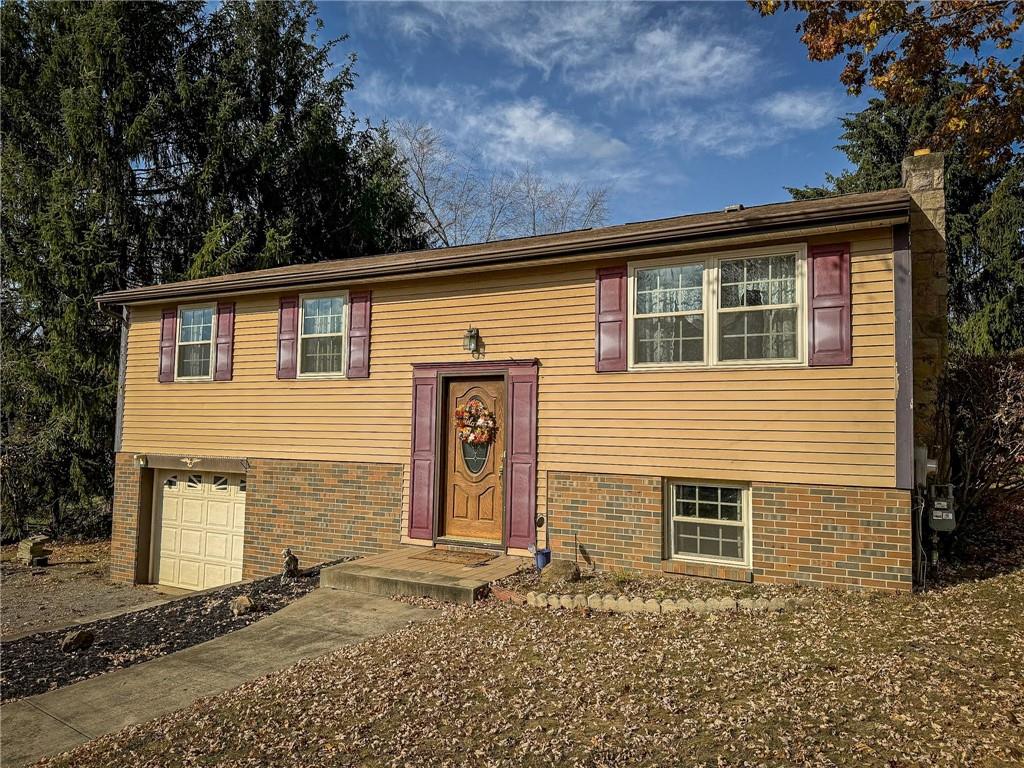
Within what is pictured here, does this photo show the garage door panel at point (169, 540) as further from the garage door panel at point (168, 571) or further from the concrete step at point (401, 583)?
the concrete step at point (401, 583)

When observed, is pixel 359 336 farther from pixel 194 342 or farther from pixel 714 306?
pixel 714 306

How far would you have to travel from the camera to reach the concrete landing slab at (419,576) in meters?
7.05

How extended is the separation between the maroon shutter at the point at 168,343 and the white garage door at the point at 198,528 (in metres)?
1.80

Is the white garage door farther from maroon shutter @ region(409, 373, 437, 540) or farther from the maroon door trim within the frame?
the maroon door trim

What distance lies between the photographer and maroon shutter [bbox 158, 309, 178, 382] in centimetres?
1192

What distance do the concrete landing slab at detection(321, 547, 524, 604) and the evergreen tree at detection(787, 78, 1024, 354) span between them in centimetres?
1688

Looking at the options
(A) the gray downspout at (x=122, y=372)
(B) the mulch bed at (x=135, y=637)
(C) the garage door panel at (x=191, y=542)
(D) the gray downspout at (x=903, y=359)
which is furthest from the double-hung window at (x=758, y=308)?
(A) the gray downspout at (x=122, y=372)

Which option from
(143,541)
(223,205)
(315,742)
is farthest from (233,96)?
(315,742)

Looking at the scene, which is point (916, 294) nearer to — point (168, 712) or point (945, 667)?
point (945, 667)

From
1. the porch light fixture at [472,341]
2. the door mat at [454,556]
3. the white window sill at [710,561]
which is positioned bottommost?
the door mat at [454,556]

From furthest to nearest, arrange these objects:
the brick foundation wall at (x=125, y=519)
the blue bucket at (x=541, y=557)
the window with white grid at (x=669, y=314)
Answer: the brick foundation wall at (x=125, y=519) → the blue bucket at (x=541, y=557) → the window with white grid at (x=669, y=314)

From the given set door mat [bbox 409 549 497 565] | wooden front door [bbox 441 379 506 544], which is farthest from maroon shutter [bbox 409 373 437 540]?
door mat [bbox 409 549 497 565]

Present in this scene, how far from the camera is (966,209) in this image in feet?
66.0

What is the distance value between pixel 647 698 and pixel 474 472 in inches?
195
